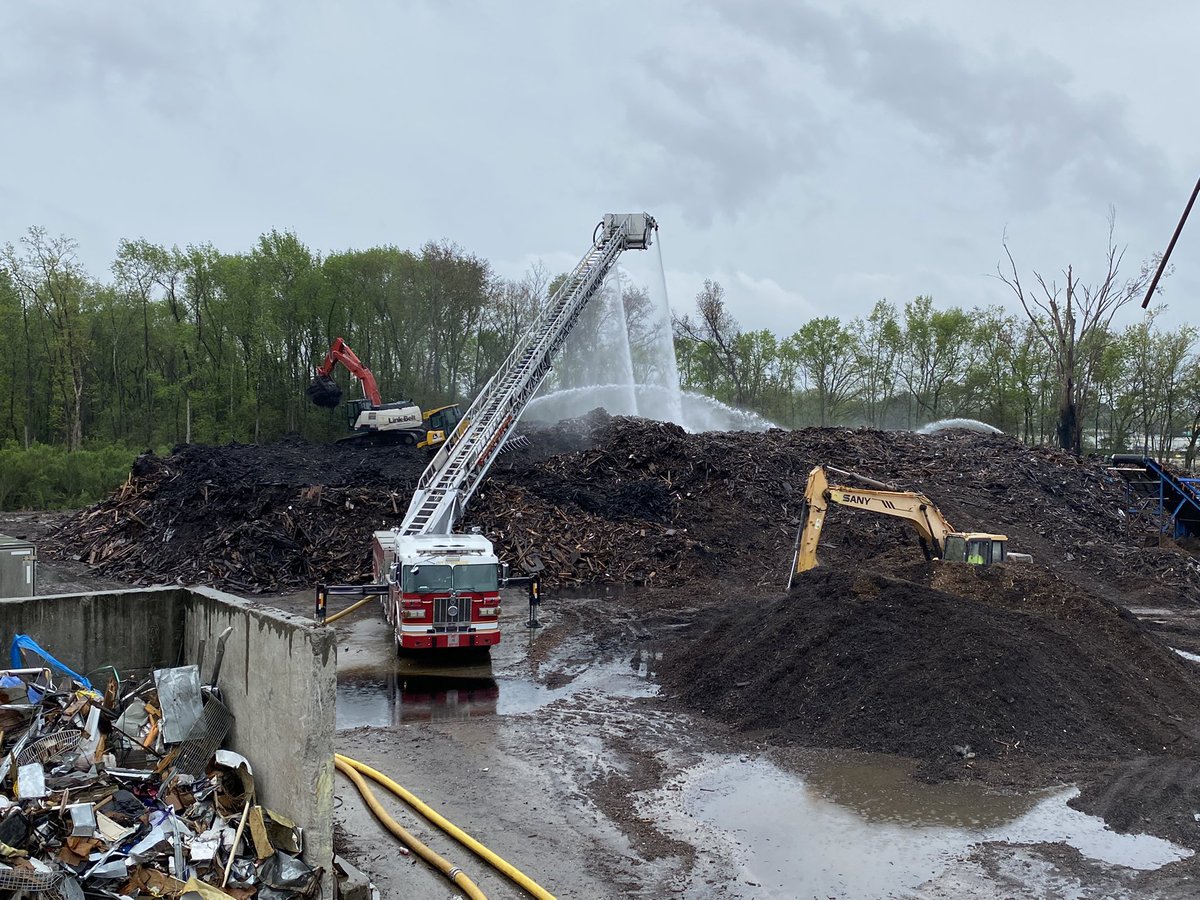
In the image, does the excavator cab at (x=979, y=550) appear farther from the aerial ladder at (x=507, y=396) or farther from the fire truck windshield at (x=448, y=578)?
the aerial ladder at (x=507, y=396)

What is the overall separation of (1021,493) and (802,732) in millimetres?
22739

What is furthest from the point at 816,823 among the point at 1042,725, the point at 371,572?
the point at 371,572

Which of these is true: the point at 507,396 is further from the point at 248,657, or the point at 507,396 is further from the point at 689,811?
the point at 248,657

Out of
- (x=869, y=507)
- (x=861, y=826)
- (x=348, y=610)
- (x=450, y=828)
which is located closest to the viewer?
(x=450, y=828)

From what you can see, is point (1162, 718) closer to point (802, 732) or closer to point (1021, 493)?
point (802, 732)

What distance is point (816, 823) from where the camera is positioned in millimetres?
10305

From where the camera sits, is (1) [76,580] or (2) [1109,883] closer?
→ (2) [1109,883]

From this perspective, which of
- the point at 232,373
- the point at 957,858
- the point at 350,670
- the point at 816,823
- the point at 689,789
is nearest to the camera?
the point at 957,858

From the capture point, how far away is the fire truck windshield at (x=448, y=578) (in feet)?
53.7

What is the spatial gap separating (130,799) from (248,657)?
1.35 m

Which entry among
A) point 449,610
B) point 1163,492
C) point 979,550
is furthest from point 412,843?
point 1163,492

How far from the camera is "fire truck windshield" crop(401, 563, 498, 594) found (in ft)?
53.7

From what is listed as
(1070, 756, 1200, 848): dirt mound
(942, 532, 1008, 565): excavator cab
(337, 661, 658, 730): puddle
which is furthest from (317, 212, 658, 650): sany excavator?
(1070, 756, 1200, 848): dirt mound

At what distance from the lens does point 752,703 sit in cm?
1424
